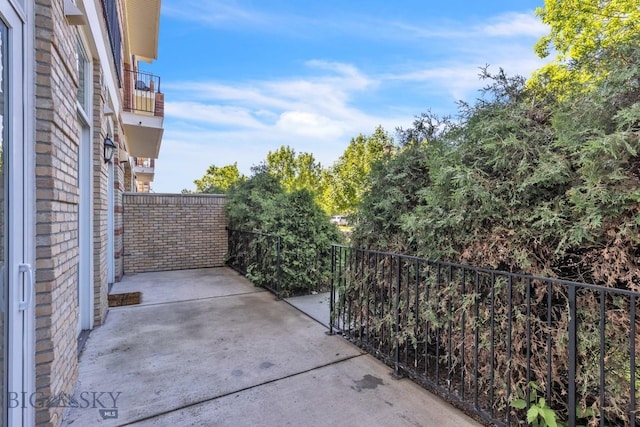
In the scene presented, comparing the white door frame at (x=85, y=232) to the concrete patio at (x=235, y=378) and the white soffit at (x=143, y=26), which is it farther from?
the white soffit at (x=143, y=26)

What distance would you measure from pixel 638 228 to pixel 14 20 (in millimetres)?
3203

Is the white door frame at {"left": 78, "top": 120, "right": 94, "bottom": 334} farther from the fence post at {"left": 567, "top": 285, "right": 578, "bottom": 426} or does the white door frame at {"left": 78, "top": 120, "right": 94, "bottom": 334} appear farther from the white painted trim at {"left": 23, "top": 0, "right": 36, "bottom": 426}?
the fence post at {"left": 567, "top": 285, "right": 578, "bottom": 426}

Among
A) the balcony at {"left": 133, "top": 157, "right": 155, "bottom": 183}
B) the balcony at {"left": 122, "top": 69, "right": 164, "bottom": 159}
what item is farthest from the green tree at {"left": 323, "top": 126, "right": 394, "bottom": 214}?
the balcony at {"left": 133, "top": 157, "right": 155, "bottom": 183}

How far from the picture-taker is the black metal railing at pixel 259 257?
5520 mm

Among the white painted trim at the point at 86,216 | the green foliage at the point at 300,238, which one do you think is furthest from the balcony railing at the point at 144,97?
the white painted trim at the point at 86,216

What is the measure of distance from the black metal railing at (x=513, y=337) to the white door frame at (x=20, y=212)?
244 cm

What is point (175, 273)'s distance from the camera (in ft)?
23.9

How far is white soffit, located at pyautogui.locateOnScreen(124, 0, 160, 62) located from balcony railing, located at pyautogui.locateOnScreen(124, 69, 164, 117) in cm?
155

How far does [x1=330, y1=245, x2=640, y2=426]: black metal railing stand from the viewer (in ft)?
5.52

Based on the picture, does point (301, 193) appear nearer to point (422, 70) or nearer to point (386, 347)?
point (386, 347)

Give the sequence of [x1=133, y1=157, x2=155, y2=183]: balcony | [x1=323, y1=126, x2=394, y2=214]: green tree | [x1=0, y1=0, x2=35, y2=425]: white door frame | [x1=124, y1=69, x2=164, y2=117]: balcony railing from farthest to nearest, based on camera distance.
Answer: [x1=133, y1=157, x2=155, y2=183]: balcony < [x1=323, y1=126, x2=394, y2=214]: green tree < [x1=124, y1=69, x2=164, y2=117]: balcony railing < [x1=0, y1=0, x2=35, y2=425]: white door frame

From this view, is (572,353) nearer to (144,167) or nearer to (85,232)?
(85,232)

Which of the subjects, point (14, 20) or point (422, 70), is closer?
point (14, 20)

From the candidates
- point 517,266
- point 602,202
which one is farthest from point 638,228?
point 517,266
